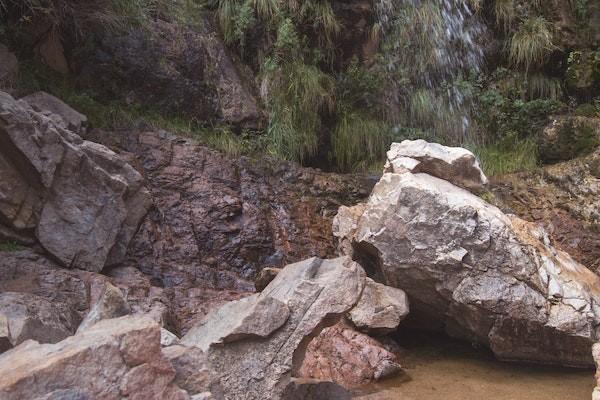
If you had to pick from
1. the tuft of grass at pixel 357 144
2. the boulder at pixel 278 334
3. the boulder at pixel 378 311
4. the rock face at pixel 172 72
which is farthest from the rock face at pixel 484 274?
the rock face at pixel 172 72

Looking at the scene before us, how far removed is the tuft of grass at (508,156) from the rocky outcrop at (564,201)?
1.60 feet

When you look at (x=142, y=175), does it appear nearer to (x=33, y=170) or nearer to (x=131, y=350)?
(x=33, y=170)

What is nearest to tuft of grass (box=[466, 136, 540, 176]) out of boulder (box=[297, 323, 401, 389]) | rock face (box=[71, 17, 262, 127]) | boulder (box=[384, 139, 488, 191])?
boulder (box=[384, 139, 488, 191])

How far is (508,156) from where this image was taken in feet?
26.3

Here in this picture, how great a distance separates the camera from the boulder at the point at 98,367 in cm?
206

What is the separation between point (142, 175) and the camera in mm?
5895

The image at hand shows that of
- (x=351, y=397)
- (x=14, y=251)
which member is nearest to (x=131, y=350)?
(x=351, y=397)

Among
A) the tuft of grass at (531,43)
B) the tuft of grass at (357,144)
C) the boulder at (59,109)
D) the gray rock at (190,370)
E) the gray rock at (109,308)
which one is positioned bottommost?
the gray rock at (190,370)

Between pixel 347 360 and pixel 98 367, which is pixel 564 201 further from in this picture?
pixel 98 367

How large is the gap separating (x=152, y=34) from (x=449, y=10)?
4.46m

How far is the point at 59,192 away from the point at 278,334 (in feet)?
8.09

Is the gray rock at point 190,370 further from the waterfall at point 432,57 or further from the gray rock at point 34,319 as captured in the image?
the waterfall at point 432,57

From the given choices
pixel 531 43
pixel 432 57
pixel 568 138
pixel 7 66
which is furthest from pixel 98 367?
pixel 531 43

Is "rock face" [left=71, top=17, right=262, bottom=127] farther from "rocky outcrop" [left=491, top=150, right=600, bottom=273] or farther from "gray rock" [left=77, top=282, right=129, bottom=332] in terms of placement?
"gray rock" [left=77, top=282, right=129, bottom=332]
